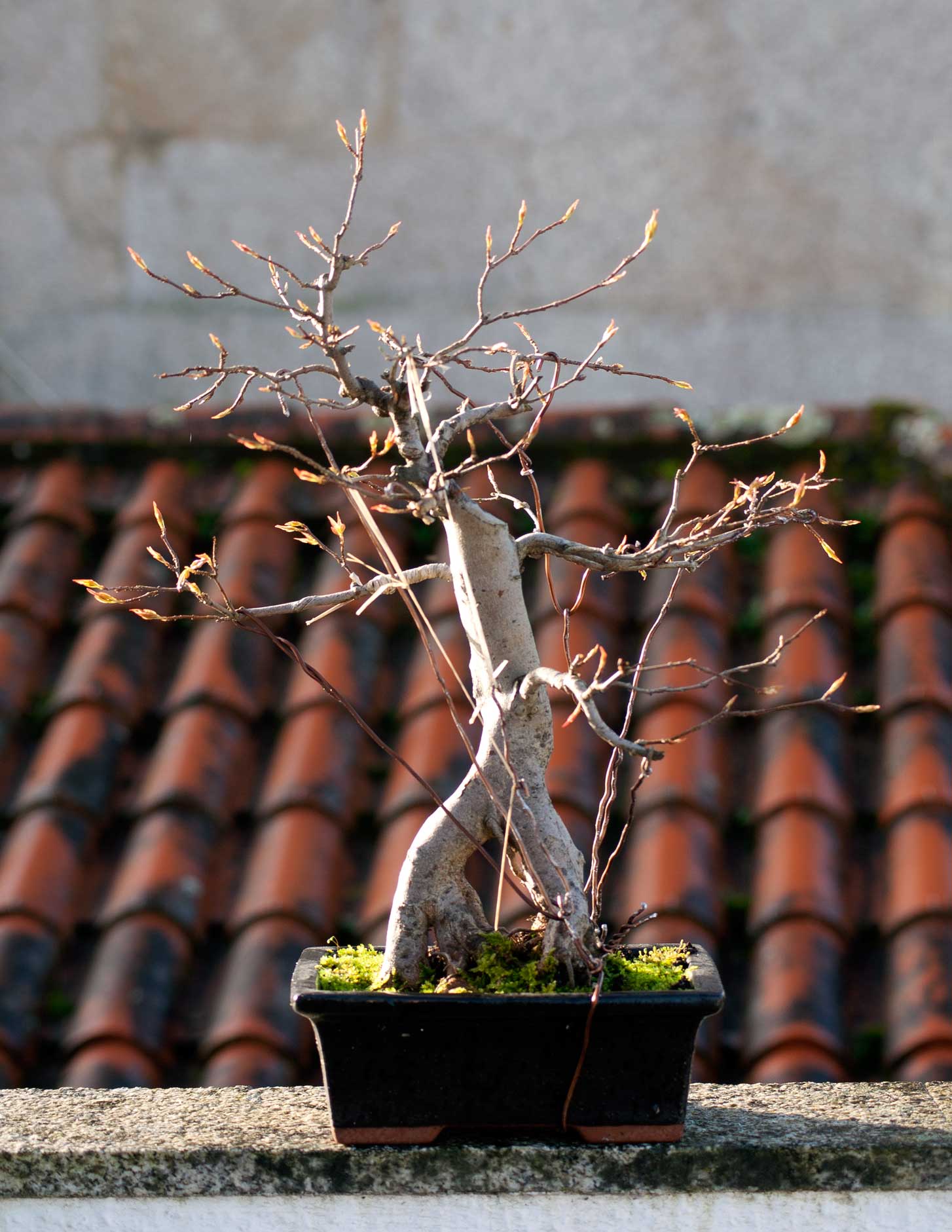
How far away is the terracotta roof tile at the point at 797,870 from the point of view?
225 cm

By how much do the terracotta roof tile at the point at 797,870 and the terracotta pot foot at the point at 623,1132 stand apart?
1.07 meters

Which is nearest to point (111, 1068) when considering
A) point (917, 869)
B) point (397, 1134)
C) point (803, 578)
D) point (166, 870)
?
point (166, 870)

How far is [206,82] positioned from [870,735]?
2.74m

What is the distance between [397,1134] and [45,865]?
4.48ft

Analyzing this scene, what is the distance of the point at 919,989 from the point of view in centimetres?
212

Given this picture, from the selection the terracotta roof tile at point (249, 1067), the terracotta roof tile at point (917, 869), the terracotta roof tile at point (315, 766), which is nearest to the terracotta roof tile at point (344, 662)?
the terracotta roof tile at point (315, 766)

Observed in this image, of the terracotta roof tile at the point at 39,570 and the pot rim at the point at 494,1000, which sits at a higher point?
the terracotta roof tile at the point at 39,570

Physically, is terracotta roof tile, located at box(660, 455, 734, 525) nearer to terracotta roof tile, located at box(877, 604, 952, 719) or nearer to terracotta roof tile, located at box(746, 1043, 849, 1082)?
terracotta roof tile, located at box(877, 604, 952, 719)

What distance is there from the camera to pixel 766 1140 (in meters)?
1.22

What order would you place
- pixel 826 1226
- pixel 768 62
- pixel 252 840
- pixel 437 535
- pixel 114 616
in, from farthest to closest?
pixel 768 62
pixel 437 535
pixel 114 616
pixel 252 840
pixel 826 1226

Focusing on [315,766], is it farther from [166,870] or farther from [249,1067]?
[249,1067]

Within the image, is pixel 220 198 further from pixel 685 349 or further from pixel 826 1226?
pixel 826 1226

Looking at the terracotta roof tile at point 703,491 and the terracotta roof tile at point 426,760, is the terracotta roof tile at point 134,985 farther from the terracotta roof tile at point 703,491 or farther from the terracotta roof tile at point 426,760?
the terracotta roof tile at point 703,491

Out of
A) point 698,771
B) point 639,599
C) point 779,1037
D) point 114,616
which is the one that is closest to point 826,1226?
point 779,1037
